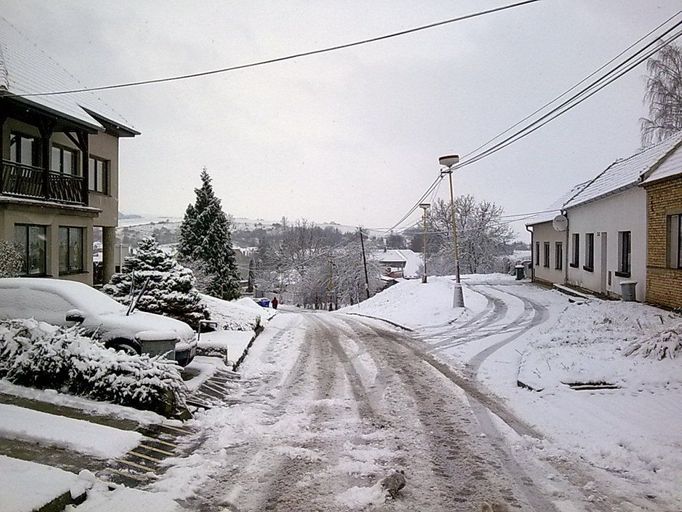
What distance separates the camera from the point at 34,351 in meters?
7.54

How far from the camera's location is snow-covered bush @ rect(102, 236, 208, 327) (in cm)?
1465

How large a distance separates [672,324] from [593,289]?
10.3 meters

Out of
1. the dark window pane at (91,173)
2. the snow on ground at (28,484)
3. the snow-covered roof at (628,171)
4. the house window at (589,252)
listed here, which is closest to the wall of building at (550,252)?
the snow-covered roof at (628,171)

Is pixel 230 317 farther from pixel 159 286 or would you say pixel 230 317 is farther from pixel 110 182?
pixel 110 182

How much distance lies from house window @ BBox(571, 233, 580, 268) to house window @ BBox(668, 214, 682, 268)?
9.19 m

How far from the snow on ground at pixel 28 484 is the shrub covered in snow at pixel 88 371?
2.16 metres

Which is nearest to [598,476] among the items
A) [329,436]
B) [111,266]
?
[329,436]

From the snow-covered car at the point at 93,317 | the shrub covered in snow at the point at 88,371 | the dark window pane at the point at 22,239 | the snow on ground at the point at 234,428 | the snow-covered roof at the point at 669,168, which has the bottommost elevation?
the snow on ground at the point at 234,428

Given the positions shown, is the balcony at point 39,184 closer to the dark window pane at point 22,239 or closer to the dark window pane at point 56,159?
the dark window pane at point 56,159

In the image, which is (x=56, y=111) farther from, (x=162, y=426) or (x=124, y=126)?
(x=162, y=426)

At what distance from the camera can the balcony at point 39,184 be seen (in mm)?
16578

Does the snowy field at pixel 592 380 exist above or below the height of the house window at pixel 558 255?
below

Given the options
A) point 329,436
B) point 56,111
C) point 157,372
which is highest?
point 56,111

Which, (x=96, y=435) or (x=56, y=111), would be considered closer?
(x=96, y=435)
